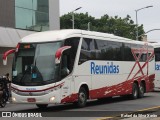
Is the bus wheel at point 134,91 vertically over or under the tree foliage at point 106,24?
under

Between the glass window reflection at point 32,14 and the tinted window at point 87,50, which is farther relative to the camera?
the glass window reflection at point 32,14

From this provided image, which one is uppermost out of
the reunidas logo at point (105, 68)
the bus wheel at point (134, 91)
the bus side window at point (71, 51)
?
the bus side window at point (71, 51)

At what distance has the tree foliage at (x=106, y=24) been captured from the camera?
3297 inches

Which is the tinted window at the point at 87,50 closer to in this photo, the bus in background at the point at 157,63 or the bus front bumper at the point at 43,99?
the bus front bumper at the point at 43,99

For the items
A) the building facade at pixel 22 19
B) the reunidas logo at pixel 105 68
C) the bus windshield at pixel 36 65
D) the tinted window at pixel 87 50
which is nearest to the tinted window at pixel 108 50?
the reunidas logo at pixel 105 68

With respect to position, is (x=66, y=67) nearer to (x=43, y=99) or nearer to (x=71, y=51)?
(x=71, y=51)

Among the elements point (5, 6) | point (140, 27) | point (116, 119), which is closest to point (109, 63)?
point (116, 119)

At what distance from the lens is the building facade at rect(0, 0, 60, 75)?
35062 millimetres

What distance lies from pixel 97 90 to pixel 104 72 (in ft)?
4.04

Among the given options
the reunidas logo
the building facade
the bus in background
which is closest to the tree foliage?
the building facade

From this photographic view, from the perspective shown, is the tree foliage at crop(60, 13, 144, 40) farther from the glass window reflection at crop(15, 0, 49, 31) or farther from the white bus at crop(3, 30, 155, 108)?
the white bus at crop(3, 30, 155, 108)

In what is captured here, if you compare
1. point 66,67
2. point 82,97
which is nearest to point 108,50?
point 82,97

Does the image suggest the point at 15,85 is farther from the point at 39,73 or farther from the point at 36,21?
the point at 36,21

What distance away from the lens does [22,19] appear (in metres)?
37.6
